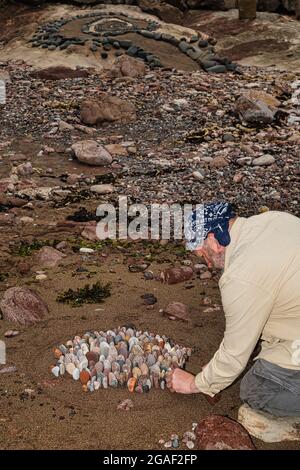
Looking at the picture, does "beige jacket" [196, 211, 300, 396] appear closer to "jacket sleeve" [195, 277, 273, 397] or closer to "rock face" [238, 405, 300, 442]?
"jacket sleeve" [195, 277, 273, 397]

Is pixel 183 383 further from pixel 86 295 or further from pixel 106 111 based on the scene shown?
pixel 106 111

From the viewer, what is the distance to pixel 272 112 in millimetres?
10078

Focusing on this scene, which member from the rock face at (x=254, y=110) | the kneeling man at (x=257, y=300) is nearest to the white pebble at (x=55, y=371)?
the kneeling man at (x=257, y=300)

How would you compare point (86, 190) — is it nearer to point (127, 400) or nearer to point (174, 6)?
point (127, 400)

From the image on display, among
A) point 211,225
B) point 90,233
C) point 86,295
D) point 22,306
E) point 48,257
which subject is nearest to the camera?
point 211,225

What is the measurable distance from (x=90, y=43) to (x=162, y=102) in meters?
4.91

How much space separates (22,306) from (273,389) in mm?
2191

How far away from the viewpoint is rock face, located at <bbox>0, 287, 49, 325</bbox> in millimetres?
4754

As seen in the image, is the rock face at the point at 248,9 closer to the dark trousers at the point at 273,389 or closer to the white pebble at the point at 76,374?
the white pebble at the point at 76,374

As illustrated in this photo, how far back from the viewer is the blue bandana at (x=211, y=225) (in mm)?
3252

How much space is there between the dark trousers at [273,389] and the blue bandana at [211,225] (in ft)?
2.59

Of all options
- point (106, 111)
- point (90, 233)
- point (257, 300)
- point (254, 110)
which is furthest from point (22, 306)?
point (254, 110)

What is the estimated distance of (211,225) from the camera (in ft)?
10.8

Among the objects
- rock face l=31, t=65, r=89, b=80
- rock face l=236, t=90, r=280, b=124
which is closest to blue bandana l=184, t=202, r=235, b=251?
rock face l=236, t=90, r=280, b=124
